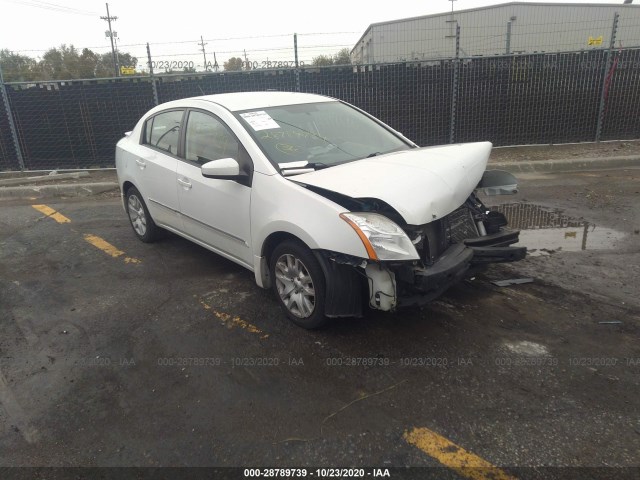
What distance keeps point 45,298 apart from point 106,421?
2.24 metres

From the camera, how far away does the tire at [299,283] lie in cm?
341

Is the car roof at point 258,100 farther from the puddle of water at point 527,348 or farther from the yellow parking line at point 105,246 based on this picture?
the puddle of water at point 527,348

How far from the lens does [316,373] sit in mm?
3170

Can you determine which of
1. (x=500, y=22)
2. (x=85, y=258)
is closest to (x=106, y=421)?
(x=85, y=258)

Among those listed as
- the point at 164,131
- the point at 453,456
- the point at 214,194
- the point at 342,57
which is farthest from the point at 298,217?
the point at 342,57

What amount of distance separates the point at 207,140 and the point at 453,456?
10.9ft

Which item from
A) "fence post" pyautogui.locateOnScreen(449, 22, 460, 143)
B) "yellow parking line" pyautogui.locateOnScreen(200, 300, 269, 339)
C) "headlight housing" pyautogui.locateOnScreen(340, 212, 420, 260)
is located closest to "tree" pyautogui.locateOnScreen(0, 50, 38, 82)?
"fence post" pyautogui.locateOnScreen(449, 22, 460, 143)

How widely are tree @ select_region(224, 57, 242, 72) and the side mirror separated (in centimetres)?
727

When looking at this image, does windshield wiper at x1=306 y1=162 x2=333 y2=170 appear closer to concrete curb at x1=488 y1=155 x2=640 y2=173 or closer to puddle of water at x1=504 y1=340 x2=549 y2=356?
puddle of water at x1=504 y1=340 x2=549 y2=356

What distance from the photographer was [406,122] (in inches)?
403

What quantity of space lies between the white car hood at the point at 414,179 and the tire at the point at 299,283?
1.74ft

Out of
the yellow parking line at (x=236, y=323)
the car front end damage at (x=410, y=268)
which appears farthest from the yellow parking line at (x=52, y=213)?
the car front end damage at (x=410, y=268)

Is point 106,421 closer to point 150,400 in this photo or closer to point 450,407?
point 150,400

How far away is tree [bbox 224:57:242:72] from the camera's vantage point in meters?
10.4
